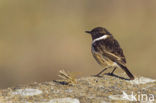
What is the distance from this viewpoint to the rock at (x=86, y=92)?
26.0 ft

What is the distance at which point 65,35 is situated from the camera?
791 inches

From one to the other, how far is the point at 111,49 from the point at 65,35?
31.4 feet

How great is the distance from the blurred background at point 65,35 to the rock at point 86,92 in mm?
8494

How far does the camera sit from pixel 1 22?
20500 millimetres

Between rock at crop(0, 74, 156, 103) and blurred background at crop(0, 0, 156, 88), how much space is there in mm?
8494

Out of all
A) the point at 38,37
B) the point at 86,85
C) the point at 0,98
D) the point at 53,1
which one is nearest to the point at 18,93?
the point at 0,98

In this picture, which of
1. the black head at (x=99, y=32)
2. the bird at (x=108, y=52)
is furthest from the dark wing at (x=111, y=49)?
the black head at (x=99, y=32)

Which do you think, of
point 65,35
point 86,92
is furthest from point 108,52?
point 65,35

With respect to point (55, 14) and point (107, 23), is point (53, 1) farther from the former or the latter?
point (107, 23)

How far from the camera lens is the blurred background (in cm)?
1822

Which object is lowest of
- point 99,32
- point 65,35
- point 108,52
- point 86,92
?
point 86,92

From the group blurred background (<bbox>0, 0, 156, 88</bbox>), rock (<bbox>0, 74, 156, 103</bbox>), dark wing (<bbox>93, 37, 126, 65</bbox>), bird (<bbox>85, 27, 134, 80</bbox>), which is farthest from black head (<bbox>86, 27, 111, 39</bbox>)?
blurred background (<bbox>0, 0, 156, 88</bbox>)

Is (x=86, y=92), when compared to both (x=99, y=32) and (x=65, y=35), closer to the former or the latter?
(x=99, y=32)

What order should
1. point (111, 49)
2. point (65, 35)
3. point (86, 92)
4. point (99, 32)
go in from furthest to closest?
1. point (65, 35)
2. point (99, 32)
3. point (111, 49)
4. point (86, 92)
